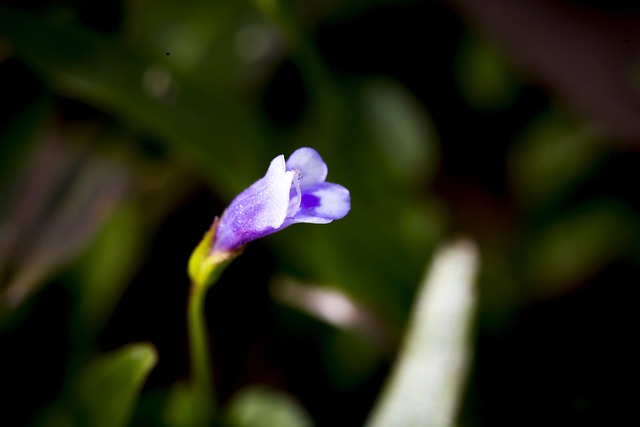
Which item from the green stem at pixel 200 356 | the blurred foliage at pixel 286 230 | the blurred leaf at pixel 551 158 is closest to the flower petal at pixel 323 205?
the green stem at pixel 200 356

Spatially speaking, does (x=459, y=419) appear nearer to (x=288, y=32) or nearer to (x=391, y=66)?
(x=288, y=32)

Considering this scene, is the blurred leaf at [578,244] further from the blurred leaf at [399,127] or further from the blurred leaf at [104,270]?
the blurred leaf at [104,270]

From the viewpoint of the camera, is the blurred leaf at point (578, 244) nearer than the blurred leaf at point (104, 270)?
No

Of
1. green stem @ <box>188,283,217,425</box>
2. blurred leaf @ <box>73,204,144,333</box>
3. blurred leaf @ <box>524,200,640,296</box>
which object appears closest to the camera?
green stem @ <box>188,283,217,425</box>

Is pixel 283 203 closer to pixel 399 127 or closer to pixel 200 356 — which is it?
pixel 200 356

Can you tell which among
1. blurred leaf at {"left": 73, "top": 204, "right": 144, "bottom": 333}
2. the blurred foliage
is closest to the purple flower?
the blurred foliage

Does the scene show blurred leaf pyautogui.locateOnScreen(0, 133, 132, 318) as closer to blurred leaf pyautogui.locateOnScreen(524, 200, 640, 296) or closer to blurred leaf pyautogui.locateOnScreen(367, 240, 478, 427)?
blurred leaf pyautogui.locateOnScreen(367, 240, 478, 427)

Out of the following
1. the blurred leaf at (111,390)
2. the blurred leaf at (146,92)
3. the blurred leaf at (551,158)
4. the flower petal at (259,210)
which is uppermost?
the blurred leaf at (551,158)

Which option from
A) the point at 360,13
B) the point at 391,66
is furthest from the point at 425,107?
the point at 360,13
